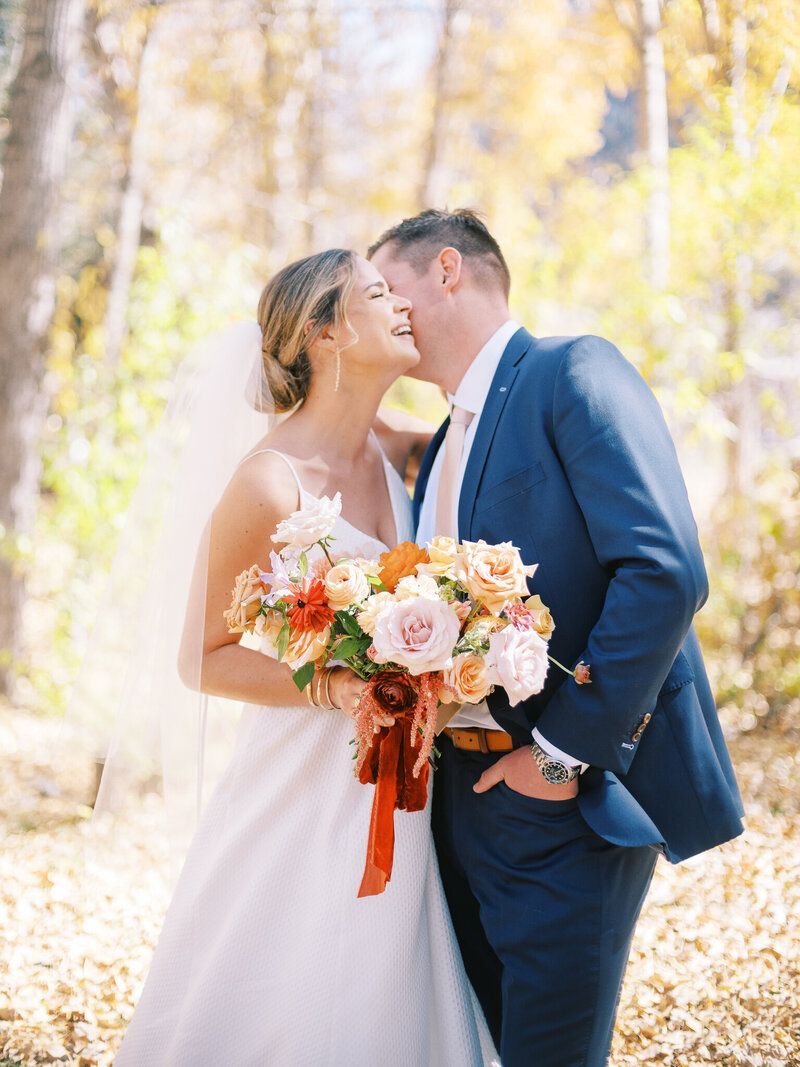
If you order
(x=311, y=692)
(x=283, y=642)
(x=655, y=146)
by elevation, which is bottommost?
(x=311, y=692)

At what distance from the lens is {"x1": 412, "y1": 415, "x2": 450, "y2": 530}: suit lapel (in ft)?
9.61

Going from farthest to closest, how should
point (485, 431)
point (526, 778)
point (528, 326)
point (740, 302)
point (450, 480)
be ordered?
point (740, 302) < point (528, 326) < point (450, 480) < point (485, 431) < point (526, 778)

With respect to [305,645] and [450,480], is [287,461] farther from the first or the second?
[305,645]

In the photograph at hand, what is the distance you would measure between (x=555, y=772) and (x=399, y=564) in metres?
0.60

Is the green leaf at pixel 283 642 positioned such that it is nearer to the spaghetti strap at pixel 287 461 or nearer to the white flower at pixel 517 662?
the white flower at pixel 517 662

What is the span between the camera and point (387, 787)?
215 centimetres

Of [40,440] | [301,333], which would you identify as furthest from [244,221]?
[301,333]

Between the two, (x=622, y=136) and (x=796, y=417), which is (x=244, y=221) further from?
(x=622, y=136)

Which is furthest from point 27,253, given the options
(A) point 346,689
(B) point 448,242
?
(A) point 346,689

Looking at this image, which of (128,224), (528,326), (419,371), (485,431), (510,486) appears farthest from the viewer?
(128,224)

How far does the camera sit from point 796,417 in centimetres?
845

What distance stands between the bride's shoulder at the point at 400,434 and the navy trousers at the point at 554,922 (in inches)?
50.7

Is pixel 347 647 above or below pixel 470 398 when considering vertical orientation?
below

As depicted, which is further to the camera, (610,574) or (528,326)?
(528,326)
